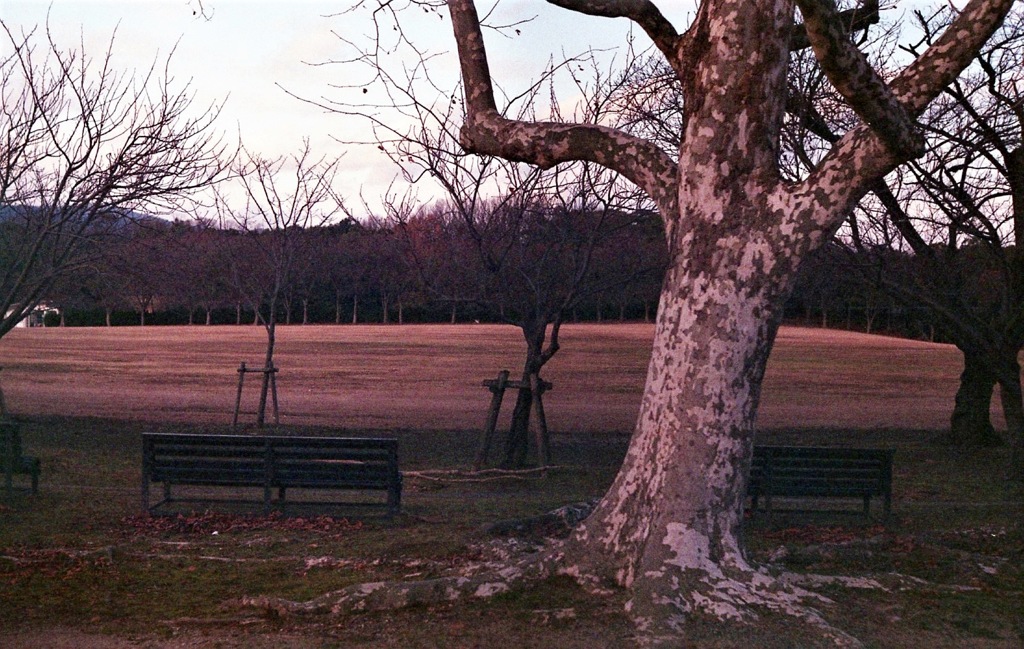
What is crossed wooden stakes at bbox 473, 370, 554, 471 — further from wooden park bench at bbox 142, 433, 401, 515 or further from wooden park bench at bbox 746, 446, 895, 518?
wooden park bench at bbox 746, 446, 895, 518

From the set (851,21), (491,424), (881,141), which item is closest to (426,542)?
(881,141)

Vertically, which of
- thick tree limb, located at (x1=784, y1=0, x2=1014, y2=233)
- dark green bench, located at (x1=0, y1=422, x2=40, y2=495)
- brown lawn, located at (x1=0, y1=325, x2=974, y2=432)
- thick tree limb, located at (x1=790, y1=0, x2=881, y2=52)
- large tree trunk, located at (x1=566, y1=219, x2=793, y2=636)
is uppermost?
thick tree limb, located at (x1=790, y1=0, x2=881, y2=52)

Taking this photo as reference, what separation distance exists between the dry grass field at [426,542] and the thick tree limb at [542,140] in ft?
8.25

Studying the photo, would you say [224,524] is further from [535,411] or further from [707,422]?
[707,422]

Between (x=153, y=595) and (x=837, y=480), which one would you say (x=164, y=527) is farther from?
(x=837, y=480)

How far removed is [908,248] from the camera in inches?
712

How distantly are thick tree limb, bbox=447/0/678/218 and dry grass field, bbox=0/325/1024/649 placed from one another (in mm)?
2516

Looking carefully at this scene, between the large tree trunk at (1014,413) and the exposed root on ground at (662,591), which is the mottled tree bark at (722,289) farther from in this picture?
the large tree trunk at (1014,413)

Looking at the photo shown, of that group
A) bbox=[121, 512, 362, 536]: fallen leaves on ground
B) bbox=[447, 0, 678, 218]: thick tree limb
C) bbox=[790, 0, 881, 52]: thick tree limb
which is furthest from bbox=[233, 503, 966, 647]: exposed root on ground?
bbox=[790, 0, 881, 52]: thick tree limb

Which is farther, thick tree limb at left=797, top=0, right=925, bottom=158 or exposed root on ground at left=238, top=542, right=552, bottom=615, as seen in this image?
exposed root on ground at left=238, top=542, right=552, bottom=615

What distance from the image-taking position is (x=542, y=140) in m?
6.94

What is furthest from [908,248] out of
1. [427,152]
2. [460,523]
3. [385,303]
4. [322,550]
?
[385,303]

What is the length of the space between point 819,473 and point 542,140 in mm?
5621

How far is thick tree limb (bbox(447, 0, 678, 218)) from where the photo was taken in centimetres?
664
